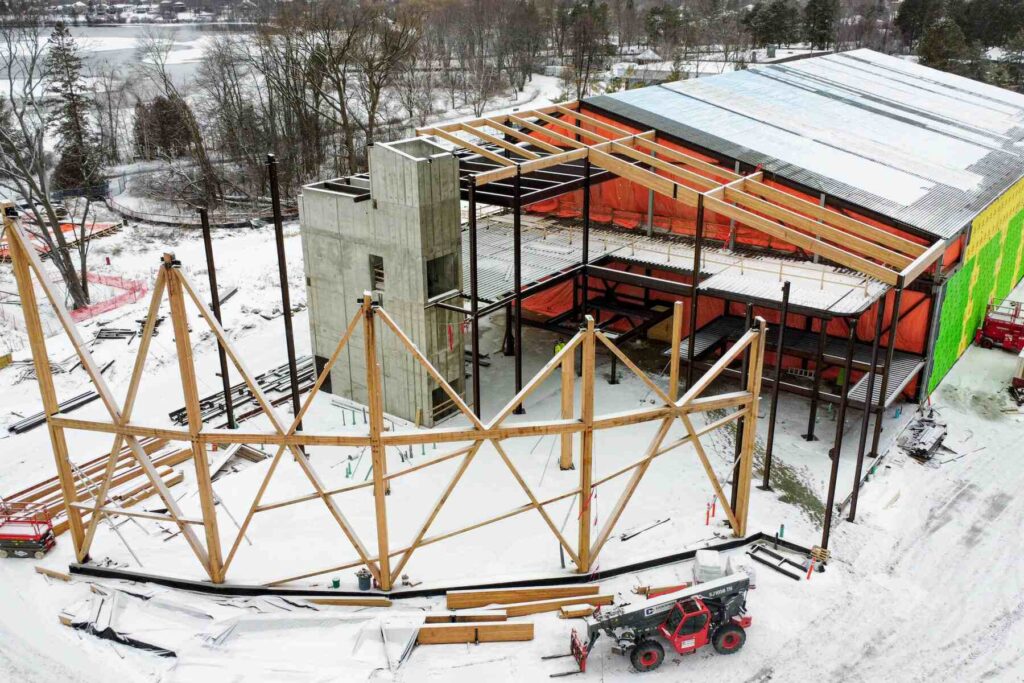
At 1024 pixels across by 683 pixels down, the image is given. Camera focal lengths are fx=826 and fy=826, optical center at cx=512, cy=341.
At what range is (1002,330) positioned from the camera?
2966 centimetres

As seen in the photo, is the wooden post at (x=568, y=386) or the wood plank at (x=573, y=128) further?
the wood plank at (x=573, y=128)

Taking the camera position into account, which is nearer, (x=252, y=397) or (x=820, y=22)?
(x=252, y=397)

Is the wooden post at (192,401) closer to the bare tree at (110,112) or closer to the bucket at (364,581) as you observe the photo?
the bucket at (364,581)

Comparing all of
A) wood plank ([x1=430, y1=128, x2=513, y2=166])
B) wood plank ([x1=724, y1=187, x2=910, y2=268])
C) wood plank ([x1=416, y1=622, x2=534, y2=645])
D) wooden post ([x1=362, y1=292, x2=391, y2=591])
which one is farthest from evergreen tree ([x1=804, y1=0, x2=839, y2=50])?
wood plank ([x1=416, y1=622, x2=534, y2=645])

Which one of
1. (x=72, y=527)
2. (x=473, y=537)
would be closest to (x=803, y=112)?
(x=473, y=537)

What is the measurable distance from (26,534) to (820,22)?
310ft

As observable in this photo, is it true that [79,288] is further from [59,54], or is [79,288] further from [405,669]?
[405,669]

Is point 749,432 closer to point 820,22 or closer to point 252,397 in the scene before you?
point 252,397

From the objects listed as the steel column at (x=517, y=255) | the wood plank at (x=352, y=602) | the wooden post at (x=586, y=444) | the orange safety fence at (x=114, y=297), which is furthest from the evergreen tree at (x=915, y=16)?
the wood plank at (x=352, y=602)

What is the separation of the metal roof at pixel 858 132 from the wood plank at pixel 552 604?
49.3 ft

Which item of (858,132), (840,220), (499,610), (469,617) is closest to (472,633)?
(469,617)

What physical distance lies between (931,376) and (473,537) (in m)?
15.8

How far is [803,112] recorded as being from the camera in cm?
3450

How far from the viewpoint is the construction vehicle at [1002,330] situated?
29.3m
